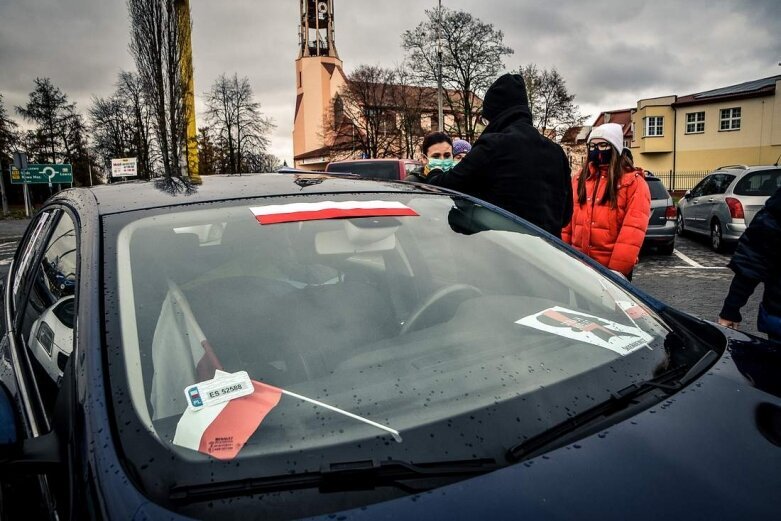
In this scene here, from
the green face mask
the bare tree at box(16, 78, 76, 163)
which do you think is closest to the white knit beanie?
the green face mask

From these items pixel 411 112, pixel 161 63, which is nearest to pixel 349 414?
pixel 161 63

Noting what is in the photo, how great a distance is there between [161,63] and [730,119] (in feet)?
132

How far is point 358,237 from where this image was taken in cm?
181

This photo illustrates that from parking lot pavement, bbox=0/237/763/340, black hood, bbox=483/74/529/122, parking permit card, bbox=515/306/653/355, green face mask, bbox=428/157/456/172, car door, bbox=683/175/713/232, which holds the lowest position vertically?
parking lot pavement, bbox=0/237/763/340

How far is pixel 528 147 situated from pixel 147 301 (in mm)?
2383

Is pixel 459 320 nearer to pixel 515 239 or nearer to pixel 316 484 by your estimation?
pixel 515 239

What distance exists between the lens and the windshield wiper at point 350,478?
2.91ft

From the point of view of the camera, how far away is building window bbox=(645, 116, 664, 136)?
1774 inches

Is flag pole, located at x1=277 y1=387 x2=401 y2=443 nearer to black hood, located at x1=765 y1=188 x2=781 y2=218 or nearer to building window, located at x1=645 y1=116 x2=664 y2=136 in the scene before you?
black hood, located at x1=765 y1=188 x2=781 y2=218

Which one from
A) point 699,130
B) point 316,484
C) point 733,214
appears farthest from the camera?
point 699,130

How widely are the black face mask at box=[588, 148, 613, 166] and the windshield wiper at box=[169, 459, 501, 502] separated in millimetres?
2945

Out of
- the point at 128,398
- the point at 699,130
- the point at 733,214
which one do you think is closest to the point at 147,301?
the point at 128,398

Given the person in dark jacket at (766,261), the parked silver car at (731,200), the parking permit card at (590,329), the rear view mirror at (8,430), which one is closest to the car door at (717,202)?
the parked silver car at (731,200)

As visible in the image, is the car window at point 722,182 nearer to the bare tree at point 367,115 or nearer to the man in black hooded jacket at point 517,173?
the man in black hooded jacket at point 517,173
